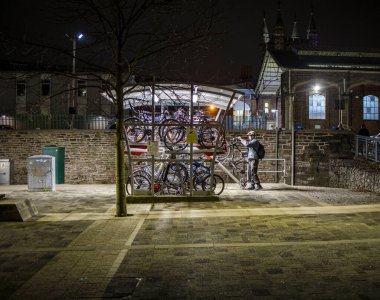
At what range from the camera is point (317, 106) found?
1406 inches

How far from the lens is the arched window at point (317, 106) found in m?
35.7

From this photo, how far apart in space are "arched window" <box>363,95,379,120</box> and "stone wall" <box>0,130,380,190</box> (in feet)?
68.5

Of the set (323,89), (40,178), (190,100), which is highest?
(323,89)

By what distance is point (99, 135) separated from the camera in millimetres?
17891

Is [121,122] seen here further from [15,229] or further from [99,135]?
[99,135]

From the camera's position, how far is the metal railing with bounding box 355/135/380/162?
15211 mm

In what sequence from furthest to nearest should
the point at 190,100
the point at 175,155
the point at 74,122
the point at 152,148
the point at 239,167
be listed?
the point at 74,122
the point at 239,167
the point at 175,155
the point at 190,100
the point at 152,148

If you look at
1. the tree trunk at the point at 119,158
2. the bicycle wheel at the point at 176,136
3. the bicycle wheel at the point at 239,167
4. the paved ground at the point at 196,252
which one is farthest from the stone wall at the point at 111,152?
the tree trunk at the point at 119,158

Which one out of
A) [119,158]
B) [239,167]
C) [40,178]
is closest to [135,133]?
[119,158]

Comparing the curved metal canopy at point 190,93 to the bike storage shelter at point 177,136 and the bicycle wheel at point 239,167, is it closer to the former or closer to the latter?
the bike storage shelter at point 177,136

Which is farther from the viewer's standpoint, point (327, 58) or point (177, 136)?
point (327, 58)

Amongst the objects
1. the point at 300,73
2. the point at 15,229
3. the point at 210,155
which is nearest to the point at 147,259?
the point at 15,229

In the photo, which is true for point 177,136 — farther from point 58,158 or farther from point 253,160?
point 58,158

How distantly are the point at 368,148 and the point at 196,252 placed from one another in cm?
1156
